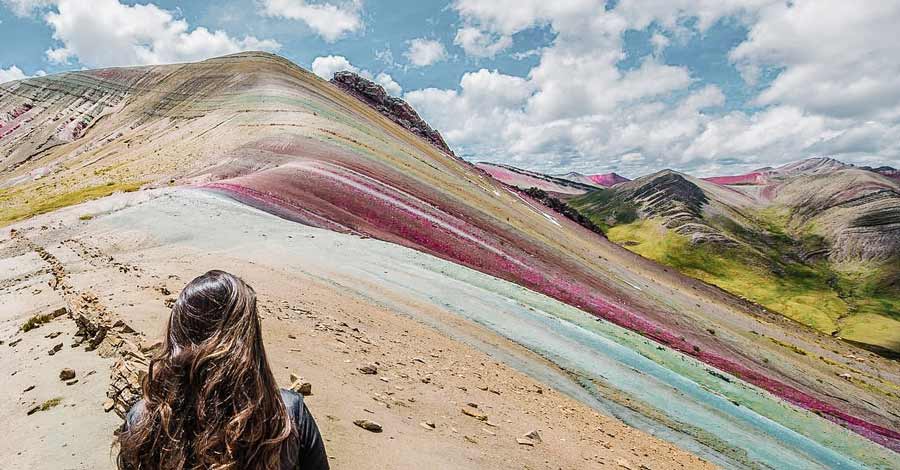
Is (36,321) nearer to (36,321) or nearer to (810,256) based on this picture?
(36,321)

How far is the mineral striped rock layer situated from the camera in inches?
1292

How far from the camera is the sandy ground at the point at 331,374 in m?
7.93

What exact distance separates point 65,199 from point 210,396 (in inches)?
1604

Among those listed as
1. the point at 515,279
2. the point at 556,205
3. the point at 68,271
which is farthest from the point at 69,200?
the point at 556,205

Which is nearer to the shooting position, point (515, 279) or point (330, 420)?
point (330, 420)

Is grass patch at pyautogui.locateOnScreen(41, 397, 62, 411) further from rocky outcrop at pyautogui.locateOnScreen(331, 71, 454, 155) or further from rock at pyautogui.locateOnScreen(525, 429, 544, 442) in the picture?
rocky outcrop at pyautogui.locateOnScreen(331, 71, 454, 155)

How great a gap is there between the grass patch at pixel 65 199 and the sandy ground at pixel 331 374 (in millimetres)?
12353

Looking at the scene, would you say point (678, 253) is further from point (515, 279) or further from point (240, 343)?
point (240, 343)

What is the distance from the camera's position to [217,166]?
39.4 meters

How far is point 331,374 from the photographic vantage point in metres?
10.9

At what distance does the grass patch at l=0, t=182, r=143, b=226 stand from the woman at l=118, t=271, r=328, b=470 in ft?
113

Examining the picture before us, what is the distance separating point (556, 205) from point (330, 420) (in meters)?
103

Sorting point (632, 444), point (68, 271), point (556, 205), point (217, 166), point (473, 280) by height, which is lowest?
point (632, 444)

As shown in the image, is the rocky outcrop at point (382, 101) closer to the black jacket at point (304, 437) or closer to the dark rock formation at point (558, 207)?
the dark rock formation at point (558, 207)
